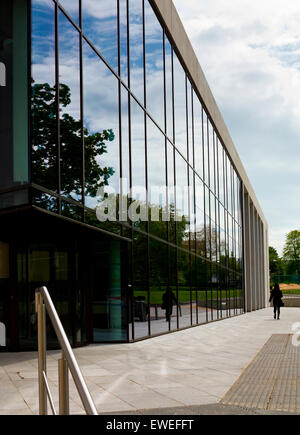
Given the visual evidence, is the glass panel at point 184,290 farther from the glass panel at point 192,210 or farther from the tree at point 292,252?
the tree at point 292,252

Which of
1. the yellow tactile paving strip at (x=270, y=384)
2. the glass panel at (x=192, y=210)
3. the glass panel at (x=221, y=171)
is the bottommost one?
the yellow tactile paving strip at (x=270, y=384)

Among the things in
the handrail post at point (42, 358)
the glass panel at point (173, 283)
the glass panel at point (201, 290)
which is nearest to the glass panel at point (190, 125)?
the glass panel at point (201, 290)

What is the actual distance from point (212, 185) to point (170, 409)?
76.6 feet

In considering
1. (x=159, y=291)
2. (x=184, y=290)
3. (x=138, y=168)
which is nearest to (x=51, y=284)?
(x=138, y=168)

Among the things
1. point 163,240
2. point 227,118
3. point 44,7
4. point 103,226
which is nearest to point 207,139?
point 227,118

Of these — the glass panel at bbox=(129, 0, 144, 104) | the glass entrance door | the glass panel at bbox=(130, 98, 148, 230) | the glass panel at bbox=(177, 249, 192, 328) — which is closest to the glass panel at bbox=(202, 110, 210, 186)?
the glass panel at bbox=(177, 249, 192, 328)

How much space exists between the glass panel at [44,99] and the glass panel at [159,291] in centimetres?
682

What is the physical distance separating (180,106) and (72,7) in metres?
10.3

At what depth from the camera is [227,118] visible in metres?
37.0

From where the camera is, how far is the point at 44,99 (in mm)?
11609

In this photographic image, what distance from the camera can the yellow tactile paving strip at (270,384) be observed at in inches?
293

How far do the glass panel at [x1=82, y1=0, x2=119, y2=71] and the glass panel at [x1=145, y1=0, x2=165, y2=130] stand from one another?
2.97m

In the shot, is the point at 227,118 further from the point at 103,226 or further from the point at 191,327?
the point at 103,226

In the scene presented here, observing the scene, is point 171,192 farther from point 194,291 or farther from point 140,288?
point 194,291
